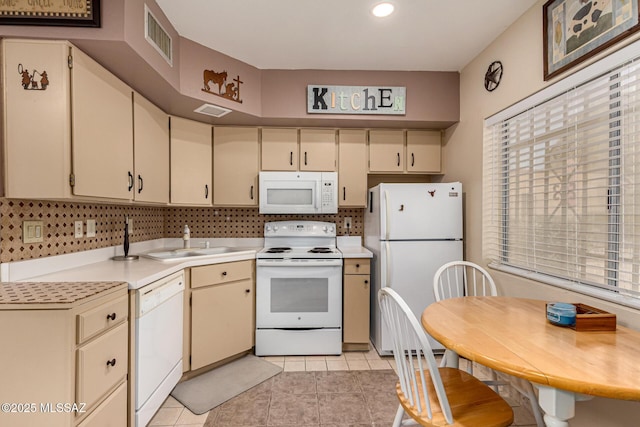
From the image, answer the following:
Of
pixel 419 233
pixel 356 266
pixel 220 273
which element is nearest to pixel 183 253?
pixel 220 273

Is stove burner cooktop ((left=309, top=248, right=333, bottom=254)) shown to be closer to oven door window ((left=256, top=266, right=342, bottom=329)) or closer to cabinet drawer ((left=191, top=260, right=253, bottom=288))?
oven door window ((left=256, top=266, right=342, bottom=329))

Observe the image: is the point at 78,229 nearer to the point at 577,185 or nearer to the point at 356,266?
the point at 356,266

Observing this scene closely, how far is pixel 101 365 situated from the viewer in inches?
53.7

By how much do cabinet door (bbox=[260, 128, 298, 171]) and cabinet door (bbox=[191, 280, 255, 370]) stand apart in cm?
112

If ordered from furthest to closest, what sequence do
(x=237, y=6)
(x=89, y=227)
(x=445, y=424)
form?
(x=89, y=227)
(x=237, y=6)
(x=445, y=424)

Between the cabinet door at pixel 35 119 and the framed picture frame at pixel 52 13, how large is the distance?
0.36 ft

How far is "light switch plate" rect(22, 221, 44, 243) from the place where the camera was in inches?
63.8

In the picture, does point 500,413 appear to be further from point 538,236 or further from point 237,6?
point 237,6

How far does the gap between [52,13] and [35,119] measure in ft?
1.77

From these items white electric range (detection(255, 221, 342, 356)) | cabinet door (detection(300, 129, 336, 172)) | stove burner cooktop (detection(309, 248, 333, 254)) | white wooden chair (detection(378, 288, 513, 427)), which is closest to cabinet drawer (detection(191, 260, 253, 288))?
white electric range (detection(255, 221, 342, 356))

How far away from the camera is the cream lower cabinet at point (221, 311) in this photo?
231 centimetres

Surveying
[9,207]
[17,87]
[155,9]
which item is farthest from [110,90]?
[9,207]

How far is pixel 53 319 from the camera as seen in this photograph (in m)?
1.18

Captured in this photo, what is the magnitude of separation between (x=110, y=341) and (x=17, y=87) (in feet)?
4.24
